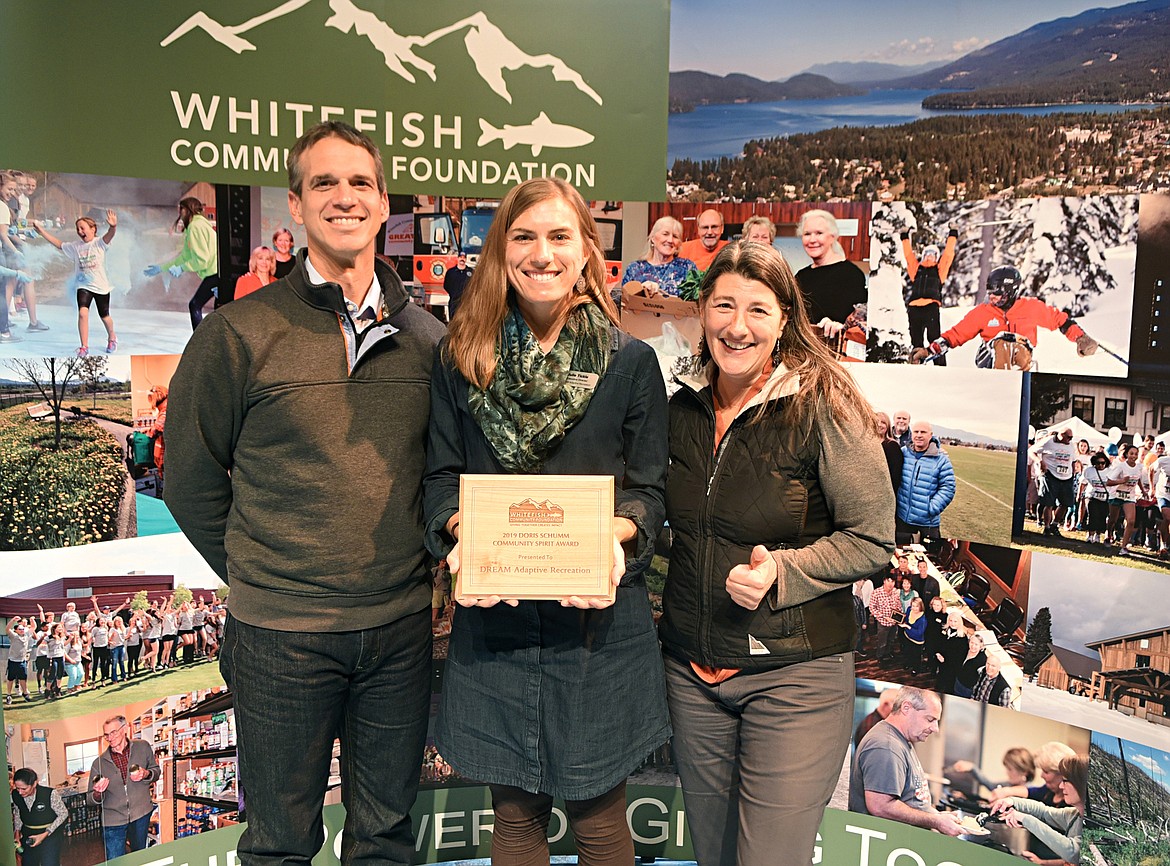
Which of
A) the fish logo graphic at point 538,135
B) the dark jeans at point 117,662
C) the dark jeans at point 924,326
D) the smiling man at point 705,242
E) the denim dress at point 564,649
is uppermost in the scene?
the fish logo graphic at point 538,135

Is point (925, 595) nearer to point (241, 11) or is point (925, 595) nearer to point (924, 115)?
point (924, 115)

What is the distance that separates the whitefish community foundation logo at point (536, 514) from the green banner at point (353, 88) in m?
1.43

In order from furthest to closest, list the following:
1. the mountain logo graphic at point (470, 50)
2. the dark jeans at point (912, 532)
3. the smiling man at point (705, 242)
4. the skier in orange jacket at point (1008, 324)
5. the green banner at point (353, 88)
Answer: the smiling man at point (705, 242) < the dark jeans at point (912, 532) < the skier in orange jacket at point (1008, 324) < the mountain logo graphic at point (470, 50) < the green banner at point (353, 88)

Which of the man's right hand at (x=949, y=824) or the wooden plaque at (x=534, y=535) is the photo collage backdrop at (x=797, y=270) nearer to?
the man's right hand at (x=949, y=824)

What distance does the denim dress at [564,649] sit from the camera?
1913 millimetres

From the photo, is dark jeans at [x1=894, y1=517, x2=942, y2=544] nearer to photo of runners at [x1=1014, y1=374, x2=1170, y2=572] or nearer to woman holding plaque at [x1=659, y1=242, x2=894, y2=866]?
photo of runners at [x1=1014, y1=374, x2=1170, y2=572]

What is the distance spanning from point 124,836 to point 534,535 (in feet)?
6.33

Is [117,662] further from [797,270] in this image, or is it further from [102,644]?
[797,270]

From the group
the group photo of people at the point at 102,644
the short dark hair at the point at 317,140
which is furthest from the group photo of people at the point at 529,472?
the group photo of people at the point at 102,644

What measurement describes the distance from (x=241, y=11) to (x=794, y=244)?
1907mm

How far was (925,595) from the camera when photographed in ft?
9.59

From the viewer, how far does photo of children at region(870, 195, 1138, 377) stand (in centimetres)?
263

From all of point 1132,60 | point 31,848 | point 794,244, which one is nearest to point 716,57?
point 794,244

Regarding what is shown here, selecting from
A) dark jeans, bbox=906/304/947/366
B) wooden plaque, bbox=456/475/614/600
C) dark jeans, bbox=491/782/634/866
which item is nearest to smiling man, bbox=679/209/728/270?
dark jeans, bbox=906/304/947/366
